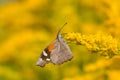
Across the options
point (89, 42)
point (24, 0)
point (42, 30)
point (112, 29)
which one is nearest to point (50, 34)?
point (42, 30)

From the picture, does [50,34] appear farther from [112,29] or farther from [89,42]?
[89,42]

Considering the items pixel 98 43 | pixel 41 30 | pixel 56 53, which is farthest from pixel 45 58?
pixel 41 30

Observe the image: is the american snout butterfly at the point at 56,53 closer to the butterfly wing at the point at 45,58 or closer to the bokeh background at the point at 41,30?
the butterfly wing at the point at 45,58

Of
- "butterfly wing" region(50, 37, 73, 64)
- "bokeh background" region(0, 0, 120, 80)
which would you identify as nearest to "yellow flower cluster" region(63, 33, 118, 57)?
"butterfly wing" region(50, 37, 73, 64)

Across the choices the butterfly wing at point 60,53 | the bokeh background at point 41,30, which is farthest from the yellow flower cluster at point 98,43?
the bokeh background at point 41,30

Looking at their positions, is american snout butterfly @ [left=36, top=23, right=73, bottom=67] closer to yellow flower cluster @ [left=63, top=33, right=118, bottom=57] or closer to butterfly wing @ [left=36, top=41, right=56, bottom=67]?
butterfly wing @ [left=36, top=41, right=56, bottom=67]

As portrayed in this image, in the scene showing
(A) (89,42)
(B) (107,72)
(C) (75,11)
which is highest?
(C) (75,11)

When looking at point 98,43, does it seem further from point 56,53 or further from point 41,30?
point 41,30
